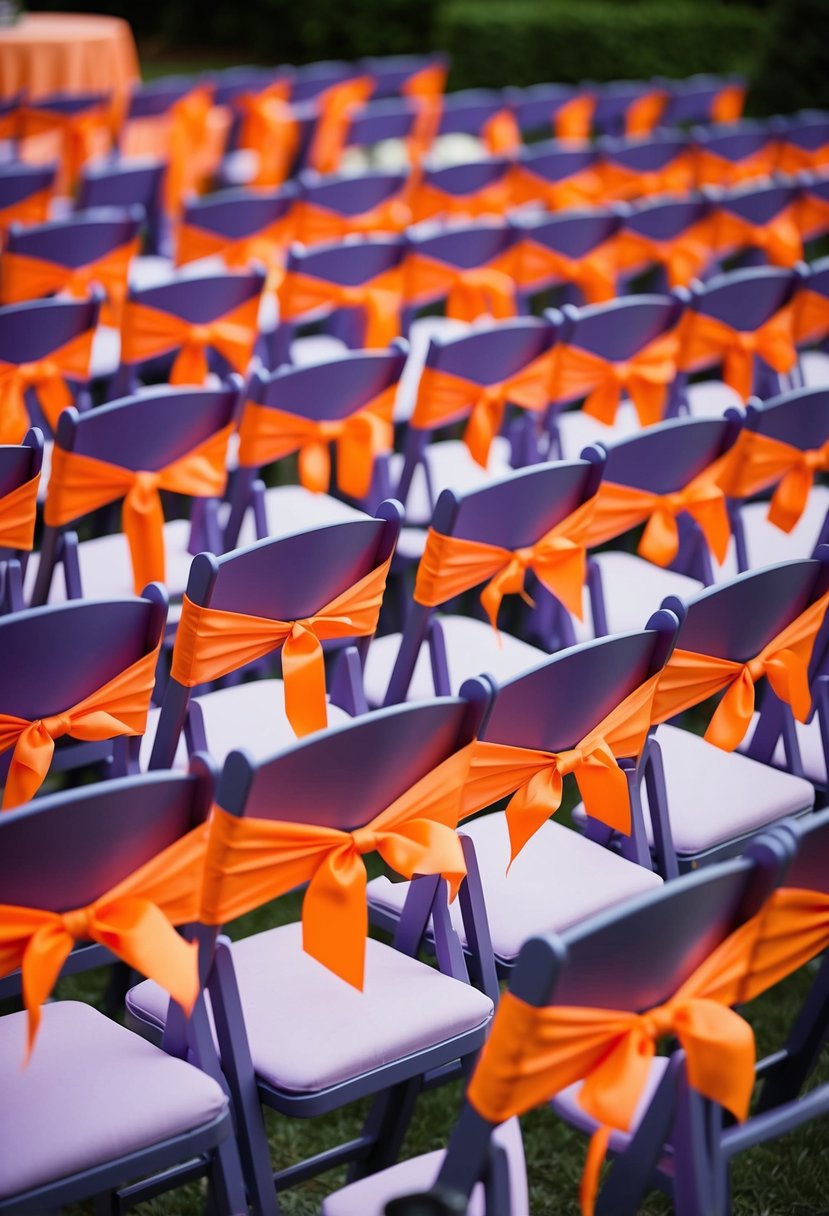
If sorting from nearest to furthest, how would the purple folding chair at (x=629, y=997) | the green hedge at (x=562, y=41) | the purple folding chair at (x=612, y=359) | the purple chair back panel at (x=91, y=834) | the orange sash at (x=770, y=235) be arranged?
the purple folding chair at (x=629, y=997)
the purple chair back panel at (x=91, y=834)
the purple folding chair at (x=612, y=359)
the orange sash at (x=770, y=235)
the green hedge at (x=562, y=41)

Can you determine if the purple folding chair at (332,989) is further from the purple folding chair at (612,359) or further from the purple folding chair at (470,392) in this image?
the purple folding chair at (612,359)

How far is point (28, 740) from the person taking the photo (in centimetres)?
235

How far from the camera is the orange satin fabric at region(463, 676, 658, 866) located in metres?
2.33

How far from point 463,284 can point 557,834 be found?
10.0 ft

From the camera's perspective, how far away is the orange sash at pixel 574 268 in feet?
17.9

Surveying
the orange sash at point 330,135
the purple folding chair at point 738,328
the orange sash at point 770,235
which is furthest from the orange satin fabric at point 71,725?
the orange sash at point 330,135

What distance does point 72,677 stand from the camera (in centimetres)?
234

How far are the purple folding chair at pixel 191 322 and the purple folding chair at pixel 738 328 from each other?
1.42m

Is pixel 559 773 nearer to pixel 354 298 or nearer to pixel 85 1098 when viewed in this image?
pixel 85 1098

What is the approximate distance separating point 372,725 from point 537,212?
581 cm

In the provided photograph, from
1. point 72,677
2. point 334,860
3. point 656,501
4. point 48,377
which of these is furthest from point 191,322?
point 334,860

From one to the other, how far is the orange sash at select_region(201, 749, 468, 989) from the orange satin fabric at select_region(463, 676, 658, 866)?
140 mm

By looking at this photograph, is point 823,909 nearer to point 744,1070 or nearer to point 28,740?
point 744,1070

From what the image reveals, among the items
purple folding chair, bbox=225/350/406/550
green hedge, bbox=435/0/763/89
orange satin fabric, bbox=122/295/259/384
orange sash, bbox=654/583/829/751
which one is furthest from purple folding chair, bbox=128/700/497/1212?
green hedge, bbox=435/0/763/89
